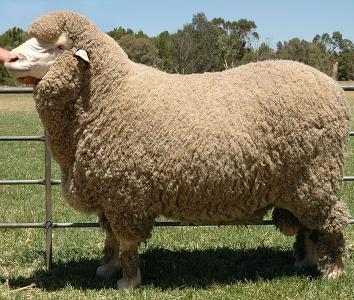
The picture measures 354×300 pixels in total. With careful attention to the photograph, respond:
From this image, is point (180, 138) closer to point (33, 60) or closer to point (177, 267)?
point (33, 60)

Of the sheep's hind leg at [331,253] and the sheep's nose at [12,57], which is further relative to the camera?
the sheep's hind leg at [331,253]

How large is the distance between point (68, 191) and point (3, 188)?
4.16 m

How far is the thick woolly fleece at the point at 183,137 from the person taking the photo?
3689 millimetres

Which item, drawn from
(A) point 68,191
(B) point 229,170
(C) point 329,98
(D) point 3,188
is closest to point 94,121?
(A) point 68,191

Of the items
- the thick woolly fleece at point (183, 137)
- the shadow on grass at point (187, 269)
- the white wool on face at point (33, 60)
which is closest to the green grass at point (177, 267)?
the shadow on grass at point (187, 269)

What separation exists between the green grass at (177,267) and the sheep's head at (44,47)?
61.6 inches

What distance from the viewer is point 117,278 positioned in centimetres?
423

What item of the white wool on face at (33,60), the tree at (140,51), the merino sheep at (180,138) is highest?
the tree at (140,51)

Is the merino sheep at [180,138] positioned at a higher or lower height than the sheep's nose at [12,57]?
lower

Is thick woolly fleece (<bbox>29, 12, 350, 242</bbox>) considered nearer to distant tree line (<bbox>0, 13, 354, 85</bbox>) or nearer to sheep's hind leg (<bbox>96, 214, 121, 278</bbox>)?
sheep's hind leg (<bbox>96, 214, 121, 278</bbox>)

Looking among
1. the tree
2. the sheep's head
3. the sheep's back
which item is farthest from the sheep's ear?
the tree

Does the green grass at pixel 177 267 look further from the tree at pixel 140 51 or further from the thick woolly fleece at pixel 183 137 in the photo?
the tree at pixel 140 51

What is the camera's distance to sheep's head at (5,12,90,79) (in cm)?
370

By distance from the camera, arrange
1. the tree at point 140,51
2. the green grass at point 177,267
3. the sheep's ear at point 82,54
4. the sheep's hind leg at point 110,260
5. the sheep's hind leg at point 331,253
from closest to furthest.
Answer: the sheep's ear at point 82,54
the green grass at point 177,267
the sheep's hind leg at point 331,253
the sheep's hind leg at point 110,260
the tree at point 140,51
